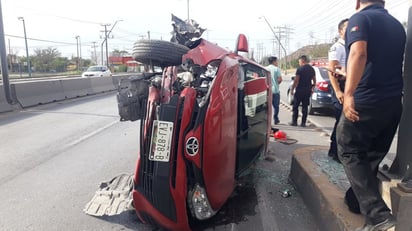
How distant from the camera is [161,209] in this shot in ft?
9.78

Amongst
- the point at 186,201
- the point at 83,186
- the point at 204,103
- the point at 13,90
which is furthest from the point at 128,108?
the point at 13,90

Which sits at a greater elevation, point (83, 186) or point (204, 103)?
point (204, 103)

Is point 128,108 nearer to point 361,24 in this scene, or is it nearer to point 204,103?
point 204,103

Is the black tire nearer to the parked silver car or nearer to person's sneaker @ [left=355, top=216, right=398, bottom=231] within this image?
person's sneaker @ [left=355, top=216, right=398, bottom=231]

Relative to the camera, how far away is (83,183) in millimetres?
4652

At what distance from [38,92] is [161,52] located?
1177cm

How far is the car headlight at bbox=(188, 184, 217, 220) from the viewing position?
3.01 metres

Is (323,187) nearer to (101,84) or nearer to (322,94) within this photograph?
(322,94)

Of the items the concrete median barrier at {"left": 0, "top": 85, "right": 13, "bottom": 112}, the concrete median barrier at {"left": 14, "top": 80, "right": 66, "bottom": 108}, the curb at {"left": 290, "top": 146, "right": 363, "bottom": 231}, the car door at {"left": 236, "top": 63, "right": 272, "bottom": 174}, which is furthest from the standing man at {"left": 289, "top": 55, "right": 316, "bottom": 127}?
the concrete median barrier at {"left": 14, "top": 80, "right": 66, "bottom": 108}

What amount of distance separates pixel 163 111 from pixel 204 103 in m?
0.35

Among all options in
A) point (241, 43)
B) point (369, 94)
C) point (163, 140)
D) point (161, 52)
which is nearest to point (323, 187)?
point (369, 94)

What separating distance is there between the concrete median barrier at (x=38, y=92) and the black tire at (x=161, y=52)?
10.5m

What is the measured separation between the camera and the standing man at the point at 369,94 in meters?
2.50

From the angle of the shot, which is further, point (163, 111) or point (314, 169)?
point (314, 169)
